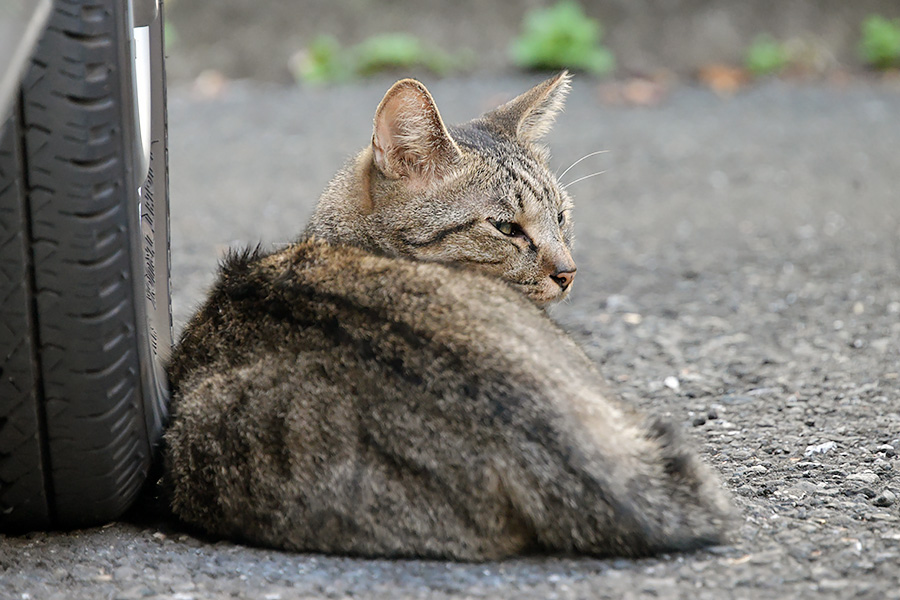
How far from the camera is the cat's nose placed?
3.52 metres

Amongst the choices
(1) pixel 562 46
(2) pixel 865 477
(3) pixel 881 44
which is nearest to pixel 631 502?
(2) pixel 865 477

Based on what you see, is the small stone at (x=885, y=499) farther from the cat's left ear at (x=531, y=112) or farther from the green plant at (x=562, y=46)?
the green plant at (x=562, y=46)

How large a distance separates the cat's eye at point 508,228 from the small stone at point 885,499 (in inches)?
55.1

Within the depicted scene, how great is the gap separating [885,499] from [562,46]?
890 cm

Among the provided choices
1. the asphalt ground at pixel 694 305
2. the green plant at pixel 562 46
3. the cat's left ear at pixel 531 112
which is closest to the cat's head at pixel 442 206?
the cat's left ear at pixel 531 112

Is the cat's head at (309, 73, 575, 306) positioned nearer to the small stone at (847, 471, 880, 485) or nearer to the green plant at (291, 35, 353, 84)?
the small stone at (847, 471, 880, 485)

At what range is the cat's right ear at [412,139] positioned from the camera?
11.4 feet

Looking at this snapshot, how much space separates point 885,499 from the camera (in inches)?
114

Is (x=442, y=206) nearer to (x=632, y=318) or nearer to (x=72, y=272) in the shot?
(x=72, y=272)

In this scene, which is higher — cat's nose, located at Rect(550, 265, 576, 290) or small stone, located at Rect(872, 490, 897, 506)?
cat's nose, located at Rect(550, 265, 576, 290)

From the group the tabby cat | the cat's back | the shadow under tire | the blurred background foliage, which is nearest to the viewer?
the shadow under tire

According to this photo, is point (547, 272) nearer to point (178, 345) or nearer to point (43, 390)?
point (178, 345)

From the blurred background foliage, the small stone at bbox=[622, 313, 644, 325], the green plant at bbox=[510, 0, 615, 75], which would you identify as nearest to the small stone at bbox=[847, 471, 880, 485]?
the small stone at bbox=[622, 313, 644, 325]

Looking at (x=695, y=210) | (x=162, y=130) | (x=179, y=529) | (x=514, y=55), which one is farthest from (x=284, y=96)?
(x=179, y=529)
